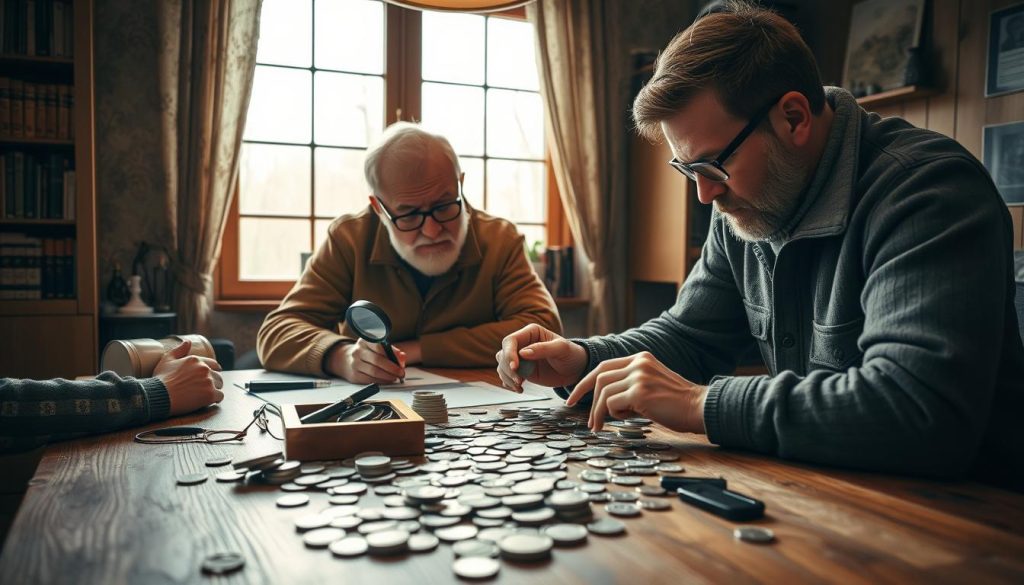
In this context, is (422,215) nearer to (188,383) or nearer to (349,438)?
(188,383)

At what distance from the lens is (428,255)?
2482 mm

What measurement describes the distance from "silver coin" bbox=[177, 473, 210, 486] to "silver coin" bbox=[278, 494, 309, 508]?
0.50 ft

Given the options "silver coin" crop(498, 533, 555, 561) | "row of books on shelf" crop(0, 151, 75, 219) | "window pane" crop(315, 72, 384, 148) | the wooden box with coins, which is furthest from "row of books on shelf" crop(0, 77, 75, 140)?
"silver coin" crop(498, 533, 555, 561)

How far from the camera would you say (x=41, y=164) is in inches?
140

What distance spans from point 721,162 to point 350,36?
11.7 ft

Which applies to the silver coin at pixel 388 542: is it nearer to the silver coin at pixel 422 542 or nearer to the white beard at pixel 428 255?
the silver coin at pixel 422 542

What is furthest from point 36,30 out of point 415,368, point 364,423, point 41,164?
point 364,423

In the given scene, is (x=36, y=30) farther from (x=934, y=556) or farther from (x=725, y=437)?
(x=934, y=556)

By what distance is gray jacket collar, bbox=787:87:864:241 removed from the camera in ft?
4.31

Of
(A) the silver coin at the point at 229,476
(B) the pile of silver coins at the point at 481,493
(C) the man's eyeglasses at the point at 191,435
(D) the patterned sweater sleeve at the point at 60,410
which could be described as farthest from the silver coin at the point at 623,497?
(D) the patterned sweater sleeve at the point at 60,410

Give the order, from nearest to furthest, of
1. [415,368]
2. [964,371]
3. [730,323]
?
[964,371]
[730,323]
[415,368]

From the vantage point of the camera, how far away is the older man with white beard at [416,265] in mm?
2428

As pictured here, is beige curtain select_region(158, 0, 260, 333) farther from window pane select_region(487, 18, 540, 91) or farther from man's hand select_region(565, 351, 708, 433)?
man's hand select_region(565, 351, 708, 433)

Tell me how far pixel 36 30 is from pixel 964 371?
3870 millimetres
